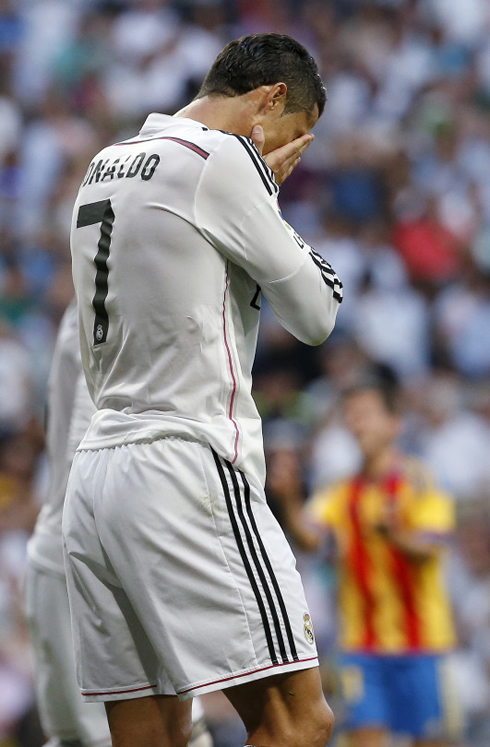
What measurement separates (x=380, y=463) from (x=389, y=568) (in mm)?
535

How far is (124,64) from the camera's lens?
1105cm

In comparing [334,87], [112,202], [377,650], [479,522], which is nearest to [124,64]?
[334,87]

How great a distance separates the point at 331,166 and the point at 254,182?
777cm

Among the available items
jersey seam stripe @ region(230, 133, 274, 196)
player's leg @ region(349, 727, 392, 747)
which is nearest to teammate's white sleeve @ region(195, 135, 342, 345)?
jersey seam stripe @ region(230, 133, 274, 196)

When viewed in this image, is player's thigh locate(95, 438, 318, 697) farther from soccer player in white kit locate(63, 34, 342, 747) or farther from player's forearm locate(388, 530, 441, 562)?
player's forearm locate(388, 530, 441, 562)

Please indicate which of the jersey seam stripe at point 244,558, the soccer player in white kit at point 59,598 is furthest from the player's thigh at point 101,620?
the soccer player in white kit at point 59,598

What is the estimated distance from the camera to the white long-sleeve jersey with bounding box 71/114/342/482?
2.43 m

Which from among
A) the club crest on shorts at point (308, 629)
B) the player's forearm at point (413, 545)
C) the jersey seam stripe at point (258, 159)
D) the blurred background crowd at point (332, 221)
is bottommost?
the club crest on shorts at point (308, 629)

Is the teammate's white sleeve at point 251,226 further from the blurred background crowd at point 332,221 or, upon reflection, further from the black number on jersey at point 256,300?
the blurred background crowd at point 332,221

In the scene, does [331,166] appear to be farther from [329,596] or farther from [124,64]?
[329,596]

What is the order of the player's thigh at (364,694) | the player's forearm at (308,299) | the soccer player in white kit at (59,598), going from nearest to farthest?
the player's forearm at (308,299), the soccer player in white kit at (59,598), the player's thigh at (364,694)

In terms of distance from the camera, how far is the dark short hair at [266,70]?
274cm

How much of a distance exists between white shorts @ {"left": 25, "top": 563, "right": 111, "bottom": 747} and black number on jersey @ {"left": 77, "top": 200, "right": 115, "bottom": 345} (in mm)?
1403

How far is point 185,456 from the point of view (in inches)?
94.6
